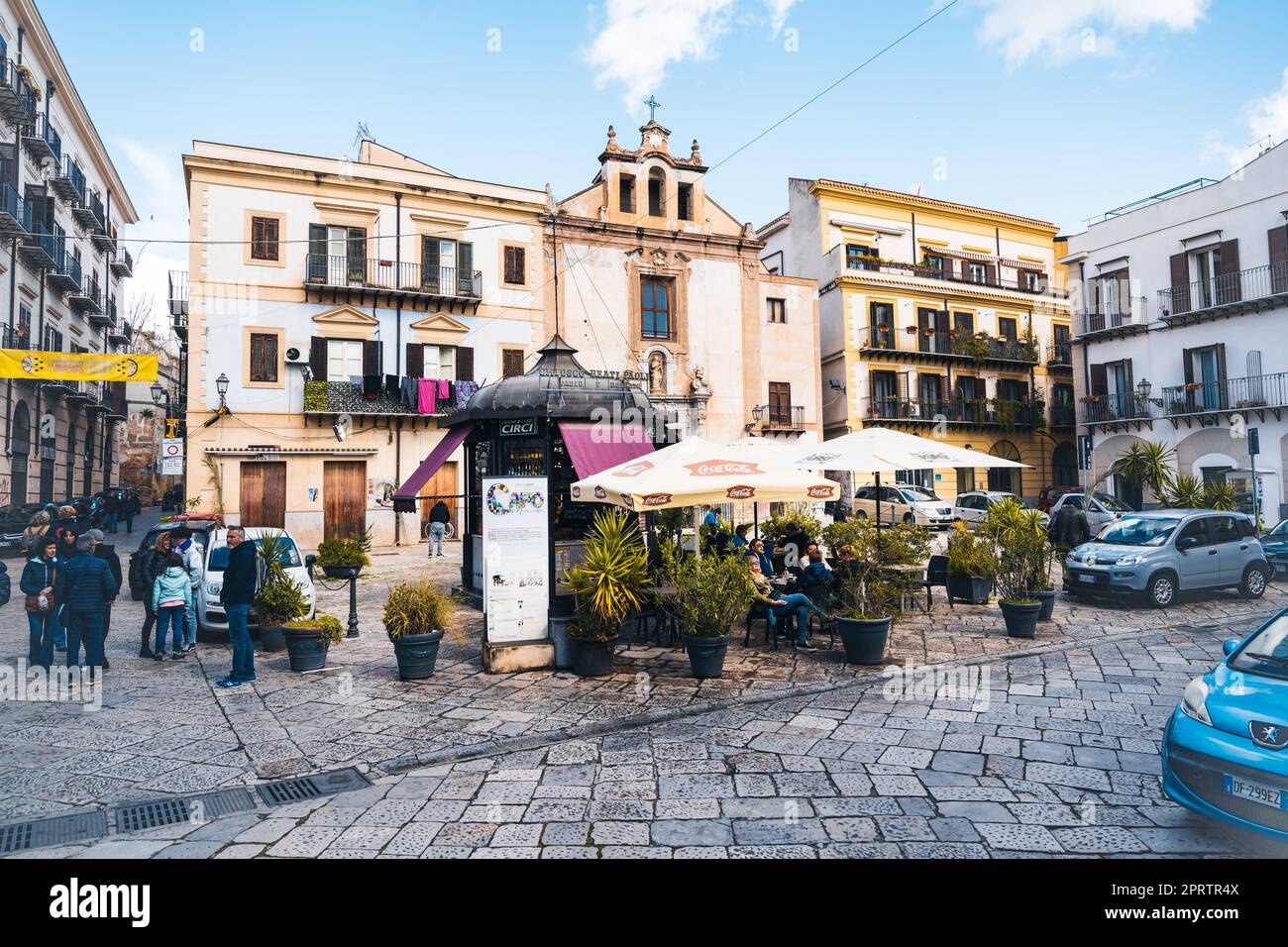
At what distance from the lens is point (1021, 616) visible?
9531 mm

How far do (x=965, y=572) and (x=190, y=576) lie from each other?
35.8ft

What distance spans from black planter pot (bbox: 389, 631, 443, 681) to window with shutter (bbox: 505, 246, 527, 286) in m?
19.8

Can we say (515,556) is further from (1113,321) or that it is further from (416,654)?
(1113,321)

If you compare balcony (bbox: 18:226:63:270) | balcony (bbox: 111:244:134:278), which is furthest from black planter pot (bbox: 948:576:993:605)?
balcony (bbox: 111:244:134:278)

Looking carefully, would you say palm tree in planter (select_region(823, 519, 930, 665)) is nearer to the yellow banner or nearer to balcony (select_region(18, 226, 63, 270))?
the yellow banner

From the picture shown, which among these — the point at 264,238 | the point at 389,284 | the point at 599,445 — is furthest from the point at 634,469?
the point at 264,238

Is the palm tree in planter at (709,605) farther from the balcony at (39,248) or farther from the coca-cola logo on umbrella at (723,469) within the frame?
the balcony at (39,248)

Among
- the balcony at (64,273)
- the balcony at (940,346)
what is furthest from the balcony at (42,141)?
the balcony at (940,346)

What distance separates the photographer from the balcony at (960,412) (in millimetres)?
31656

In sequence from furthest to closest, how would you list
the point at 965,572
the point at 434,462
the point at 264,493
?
the point at 264,493
the point at 965,572
the point at 434,462

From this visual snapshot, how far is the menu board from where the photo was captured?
27.1ft

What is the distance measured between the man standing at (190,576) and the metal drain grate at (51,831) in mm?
4870

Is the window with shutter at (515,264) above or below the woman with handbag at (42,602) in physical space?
above
